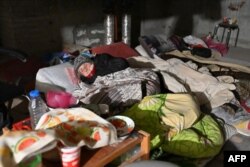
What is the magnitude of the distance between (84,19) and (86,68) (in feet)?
6.08

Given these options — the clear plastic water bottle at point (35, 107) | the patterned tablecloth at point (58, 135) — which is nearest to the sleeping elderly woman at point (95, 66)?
the clear plastic water bottle at point (35, 107)

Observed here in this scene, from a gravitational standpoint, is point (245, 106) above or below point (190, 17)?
below

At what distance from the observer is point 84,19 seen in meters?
3.64

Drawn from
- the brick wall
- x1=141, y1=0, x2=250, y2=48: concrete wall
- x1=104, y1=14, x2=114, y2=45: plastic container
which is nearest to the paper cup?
the brick wall

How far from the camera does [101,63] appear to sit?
205 cm

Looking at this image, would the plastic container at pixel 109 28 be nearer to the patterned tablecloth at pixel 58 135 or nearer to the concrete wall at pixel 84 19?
the concrete wall at pixel 84 19

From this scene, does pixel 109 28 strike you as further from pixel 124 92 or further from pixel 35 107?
pixel 35 107

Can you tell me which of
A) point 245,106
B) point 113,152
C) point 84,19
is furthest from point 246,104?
point 84,19

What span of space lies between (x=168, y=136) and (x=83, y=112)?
69 cm

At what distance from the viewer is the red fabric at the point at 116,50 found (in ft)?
8.50

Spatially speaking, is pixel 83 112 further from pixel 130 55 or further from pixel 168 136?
pixel 130 55

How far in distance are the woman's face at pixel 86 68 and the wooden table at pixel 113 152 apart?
2.75 feet

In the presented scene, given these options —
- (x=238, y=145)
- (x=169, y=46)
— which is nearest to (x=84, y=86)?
(x=238, y=145)

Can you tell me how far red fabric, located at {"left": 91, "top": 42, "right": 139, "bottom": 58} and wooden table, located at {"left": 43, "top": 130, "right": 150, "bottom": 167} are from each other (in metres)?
1.45
